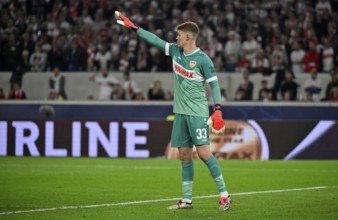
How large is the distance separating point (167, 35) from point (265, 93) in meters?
4.38

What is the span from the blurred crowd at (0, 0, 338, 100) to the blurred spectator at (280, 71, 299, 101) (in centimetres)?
17

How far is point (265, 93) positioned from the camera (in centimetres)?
2322

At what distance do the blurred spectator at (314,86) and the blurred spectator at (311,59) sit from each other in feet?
2.93

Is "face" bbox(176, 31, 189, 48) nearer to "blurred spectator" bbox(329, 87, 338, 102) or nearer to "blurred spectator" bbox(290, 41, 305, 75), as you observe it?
"blurred spectator" bbox(329, 87, 338, 102)

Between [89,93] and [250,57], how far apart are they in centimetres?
522

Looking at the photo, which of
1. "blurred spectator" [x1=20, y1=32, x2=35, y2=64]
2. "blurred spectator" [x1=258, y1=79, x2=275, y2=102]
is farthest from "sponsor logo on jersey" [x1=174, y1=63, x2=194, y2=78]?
"blurred spectator" [x1=20, y1=32, x2=35, y2=64]

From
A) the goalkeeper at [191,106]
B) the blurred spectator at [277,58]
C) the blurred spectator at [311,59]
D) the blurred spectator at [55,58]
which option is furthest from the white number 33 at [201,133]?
the blurred spectator at [55,58]

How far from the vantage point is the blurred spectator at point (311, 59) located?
24.2 meters

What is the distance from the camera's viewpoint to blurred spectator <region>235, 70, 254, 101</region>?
23.4 m

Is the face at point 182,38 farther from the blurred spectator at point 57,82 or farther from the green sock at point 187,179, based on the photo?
the blurred spectator at point 57,82

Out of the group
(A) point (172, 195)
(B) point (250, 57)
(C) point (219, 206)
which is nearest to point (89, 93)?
(B) point (250, 57)

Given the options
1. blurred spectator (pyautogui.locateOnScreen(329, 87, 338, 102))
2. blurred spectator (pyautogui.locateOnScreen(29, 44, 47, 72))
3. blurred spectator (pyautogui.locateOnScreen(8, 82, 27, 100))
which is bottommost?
blurred spectator (pyautogui.locateOnScreen(8, 82, 27, 100))

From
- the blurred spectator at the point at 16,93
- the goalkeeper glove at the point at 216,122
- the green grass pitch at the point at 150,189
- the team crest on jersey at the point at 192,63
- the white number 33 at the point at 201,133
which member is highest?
the team crest on jersey at the point at 192,63

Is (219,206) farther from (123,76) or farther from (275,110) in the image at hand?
(123,76)
